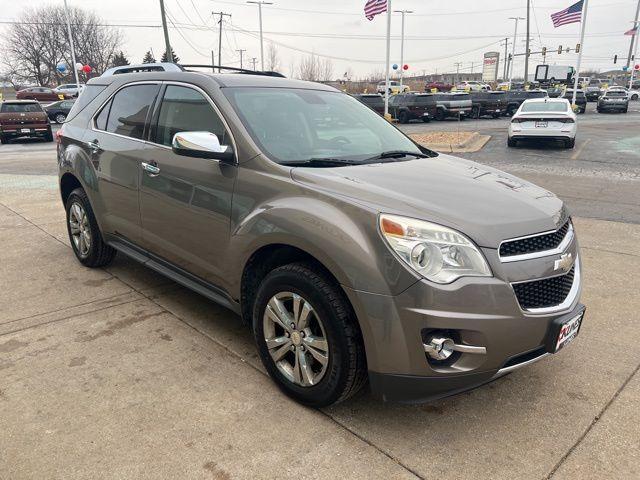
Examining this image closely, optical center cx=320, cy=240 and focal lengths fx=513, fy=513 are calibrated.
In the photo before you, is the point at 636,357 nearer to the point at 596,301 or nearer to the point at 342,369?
the point at 596,301

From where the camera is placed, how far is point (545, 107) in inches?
627

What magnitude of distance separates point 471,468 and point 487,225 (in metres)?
1.12

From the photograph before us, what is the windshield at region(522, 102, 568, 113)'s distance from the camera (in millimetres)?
15680

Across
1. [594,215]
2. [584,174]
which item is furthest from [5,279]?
[584,174]

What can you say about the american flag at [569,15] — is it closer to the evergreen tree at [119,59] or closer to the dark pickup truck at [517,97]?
the dark pickup truck at [517,97]

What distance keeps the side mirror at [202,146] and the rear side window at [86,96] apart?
6.92 ft

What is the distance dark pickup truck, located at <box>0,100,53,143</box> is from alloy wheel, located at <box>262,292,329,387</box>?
21.1 metres

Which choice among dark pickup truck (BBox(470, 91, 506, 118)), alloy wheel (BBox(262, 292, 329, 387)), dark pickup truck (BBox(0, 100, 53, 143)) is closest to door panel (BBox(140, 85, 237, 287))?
alloy wheel (BBox(262, 292, 329, 387))

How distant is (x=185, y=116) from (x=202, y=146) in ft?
2.31

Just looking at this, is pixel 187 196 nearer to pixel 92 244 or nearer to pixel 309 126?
pixel 309 126

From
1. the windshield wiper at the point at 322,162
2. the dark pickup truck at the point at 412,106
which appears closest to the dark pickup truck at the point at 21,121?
the dark pickup truck at the point at 412,106

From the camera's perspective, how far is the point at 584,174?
11.0m

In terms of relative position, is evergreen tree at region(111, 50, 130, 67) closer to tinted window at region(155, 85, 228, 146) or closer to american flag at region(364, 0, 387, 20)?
american flag at region(364, 0, 387, 20)

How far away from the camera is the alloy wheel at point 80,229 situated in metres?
4.85
